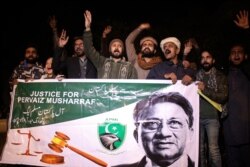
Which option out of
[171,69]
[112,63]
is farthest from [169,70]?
[112,63]

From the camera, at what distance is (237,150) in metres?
5.75

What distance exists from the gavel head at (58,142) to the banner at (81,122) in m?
0.02

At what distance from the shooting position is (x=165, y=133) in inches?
215

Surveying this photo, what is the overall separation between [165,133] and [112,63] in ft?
4.89

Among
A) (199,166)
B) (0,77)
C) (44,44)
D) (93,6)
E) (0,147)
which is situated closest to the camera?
(199,166)

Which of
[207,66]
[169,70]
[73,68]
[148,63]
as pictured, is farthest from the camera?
[73,68]

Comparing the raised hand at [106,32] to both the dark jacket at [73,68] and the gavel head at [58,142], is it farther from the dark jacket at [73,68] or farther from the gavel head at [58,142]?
the gavel head at [58,142]

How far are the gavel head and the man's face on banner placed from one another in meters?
1.22

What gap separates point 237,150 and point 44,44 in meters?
10.1

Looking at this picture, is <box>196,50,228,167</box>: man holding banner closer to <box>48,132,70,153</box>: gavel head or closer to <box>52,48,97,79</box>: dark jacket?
<box>52,48,97,79</box>: dark jacket

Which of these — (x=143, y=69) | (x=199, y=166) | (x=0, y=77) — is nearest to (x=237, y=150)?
(x=199, y=166)

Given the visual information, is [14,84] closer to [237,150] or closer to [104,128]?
[104,128]

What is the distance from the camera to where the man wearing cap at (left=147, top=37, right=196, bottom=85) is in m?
5.61

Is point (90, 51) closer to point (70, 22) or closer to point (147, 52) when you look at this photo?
point (147, 52)
